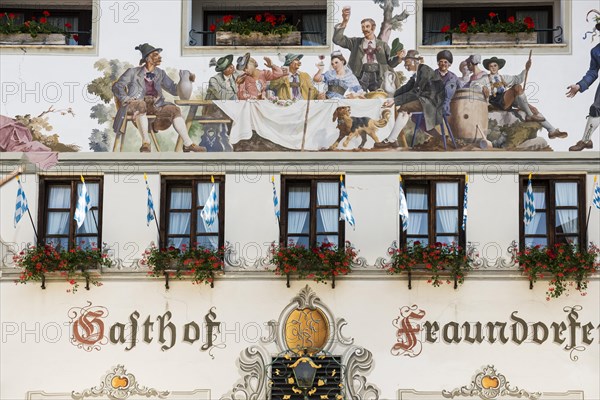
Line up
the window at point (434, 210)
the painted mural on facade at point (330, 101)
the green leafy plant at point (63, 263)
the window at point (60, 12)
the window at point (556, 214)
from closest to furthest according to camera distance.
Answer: the green leafy plant at point (63, 263), the window at point (556, 214), the window at point (434, 210), the painted mural on facade at point (330, 101), the window at point (60, 12)

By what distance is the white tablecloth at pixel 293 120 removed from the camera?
20.0m

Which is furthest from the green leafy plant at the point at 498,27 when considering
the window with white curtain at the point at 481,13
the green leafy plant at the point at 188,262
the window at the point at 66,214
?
the window at the point at 66,214

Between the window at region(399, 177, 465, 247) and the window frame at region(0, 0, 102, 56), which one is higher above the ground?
the window frame at region(0, 0, 102, 56)

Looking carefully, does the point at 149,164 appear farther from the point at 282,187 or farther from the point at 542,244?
the point at 542,244

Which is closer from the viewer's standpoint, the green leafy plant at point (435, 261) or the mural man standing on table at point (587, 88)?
the green leafy plant at point (435, 261)

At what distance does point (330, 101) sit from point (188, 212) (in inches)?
99.9

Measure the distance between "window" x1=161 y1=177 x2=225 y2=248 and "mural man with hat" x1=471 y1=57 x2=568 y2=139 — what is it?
3950mm

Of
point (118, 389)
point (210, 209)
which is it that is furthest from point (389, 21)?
point (118, 389)

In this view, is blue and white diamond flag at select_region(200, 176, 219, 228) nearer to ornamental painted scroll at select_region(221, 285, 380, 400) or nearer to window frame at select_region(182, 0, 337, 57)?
ornamental painted scroll at select_region(221, 285, 380, 400)

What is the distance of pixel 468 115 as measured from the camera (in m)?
19.9

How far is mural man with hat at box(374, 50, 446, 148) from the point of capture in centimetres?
1994

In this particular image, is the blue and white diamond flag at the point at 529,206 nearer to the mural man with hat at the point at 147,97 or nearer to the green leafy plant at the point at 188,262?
the green leafy plant at the point at 188,262

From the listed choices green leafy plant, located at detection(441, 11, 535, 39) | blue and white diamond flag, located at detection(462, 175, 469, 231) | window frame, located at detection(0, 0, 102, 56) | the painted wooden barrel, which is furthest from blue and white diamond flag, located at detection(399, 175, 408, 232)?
window frame, located at detection(0, 0, 102, 56)

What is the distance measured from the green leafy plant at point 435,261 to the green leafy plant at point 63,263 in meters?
4.02
